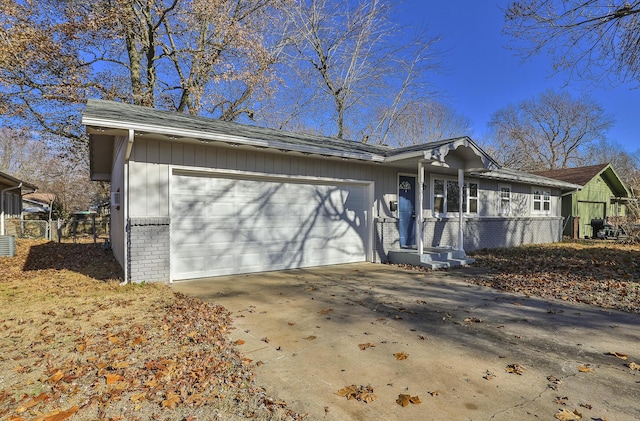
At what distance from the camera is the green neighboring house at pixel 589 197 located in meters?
19.4

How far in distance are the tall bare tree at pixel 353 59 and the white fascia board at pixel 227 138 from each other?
39.4 ft

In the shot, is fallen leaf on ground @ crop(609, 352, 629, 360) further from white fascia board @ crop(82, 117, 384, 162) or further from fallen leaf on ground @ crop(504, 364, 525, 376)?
white fascia board @ crop(82, 117, 384, 162)

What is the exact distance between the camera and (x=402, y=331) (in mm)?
4094

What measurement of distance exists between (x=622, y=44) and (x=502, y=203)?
6749 mm

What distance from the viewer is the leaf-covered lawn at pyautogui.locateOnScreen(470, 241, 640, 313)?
5902mm

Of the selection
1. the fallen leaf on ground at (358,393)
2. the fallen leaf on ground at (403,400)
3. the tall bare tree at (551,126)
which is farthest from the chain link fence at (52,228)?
the tall bare tree at (551,126)

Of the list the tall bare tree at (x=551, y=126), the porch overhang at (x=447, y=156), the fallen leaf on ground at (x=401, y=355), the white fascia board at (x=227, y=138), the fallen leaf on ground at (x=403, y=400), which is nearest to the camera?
the fallen leaf on ground at (x=403, y=400)

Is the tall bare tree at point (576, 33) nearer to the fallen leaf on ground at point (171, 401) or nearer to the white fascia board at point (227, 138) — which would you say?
the white fascia board at point (227, 138)

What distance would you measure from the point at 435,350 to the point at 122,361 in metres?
2.98

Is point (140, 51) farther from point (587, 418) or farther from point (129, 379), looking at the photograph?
point (587, 418)

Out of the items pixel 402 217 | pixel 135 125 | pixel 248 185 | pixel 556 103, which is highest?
pixel 556 103

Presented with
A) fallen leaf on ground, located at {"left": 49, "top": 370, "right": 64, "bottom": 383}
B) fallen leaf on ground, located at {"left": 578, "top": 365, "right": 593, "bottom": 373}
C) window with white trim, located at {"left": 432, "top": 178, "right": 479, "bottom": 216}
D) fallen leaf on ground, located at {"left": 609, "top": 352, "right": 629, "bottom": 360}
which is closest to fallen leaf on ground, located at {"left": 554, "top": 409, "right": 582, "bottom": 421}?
fallen leaf on ground, located at {"left": 578, "top": 365, "right": 593, "bottom": 373}

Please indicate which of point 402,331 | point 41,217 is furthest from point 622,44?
point 41,217

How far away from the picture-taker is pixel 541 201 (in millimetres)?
15484
